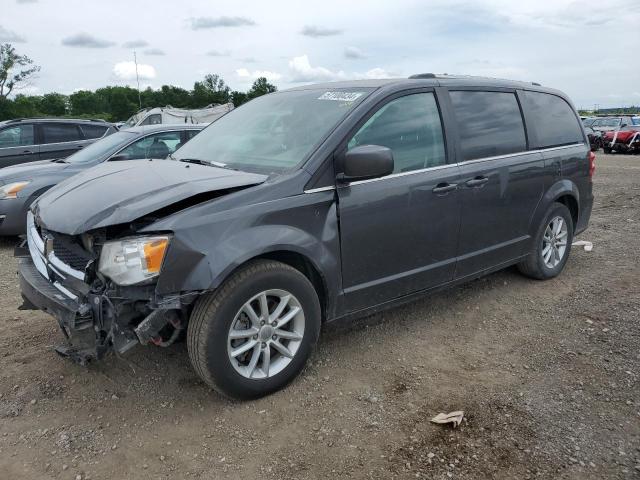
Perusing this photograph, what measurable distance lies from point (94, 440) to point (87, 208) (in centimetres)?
121

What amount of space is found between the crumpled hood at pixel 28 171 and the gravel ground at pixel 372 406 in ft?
8.79

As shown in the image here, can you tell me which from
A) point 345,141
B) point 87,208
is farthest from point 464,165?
point 87,208

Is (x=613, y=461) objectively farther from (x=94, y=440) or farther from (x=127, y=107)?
(x=127, y=107)

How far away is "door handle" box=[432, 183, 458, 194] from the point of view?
3762 mm

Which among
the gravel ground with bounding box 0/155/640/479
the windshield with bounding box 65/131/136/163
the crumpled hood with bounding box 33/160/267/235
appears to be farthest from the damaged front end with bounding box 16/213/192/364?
the windshield with bounding box 65/131/136/163

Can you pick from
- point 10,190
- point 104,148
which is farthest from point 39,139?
point 10,190

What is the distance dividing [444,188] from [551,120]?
1.86 meters

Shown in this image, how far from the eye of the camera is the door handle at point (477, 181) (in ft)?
13.1

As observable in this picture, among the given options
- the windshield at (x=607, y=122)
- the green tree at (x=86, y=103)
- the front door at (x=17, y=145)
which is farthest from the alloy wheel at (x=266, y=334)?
the green tree at (x=86, y=103)

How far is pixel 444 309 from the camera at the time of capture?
14.7 feet

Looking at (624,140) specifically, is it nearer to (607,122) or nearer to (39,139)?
(607,122)

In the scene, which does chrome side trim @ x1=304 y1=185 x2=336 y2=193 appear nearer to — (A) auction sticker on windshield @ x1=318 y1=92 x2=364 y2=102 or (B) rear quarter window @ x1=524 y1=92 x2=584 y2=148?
(A) auction sticker on windshield @ x1=318 y1=92 x2=364 y2=102

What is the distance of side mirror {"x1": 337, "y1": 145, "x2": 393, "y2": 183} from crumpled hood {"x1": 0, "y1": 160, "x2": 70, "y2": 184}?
4.92 meters

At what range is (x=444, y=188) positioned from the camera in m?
3.80
